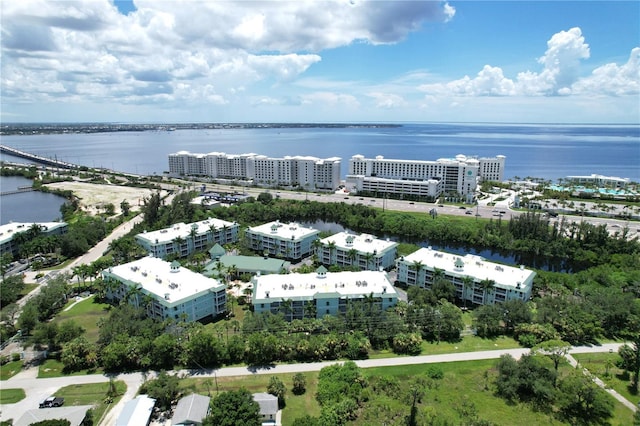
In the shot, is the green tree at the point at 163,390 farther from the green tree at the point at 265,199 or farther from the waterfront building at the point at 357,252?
the green tree at the point at 265,199

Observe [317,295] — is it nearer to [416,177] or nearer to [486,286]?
[486,286]

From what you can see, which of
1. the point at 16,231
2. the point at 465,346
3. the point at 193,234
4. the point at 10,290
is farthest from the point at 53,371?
the point at 16,231

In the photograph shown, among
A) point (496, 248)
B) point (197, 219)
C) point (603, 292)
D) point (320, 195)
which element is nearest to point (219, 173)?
point (320, 195)

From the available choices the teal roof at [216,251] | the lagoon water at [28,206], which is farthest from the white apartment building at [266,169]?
the teal roof at [216,251]

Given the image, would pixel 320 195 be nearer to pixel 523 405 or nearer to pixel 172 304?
pixel 172 304

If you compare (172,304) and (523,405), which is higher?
(172,304)
